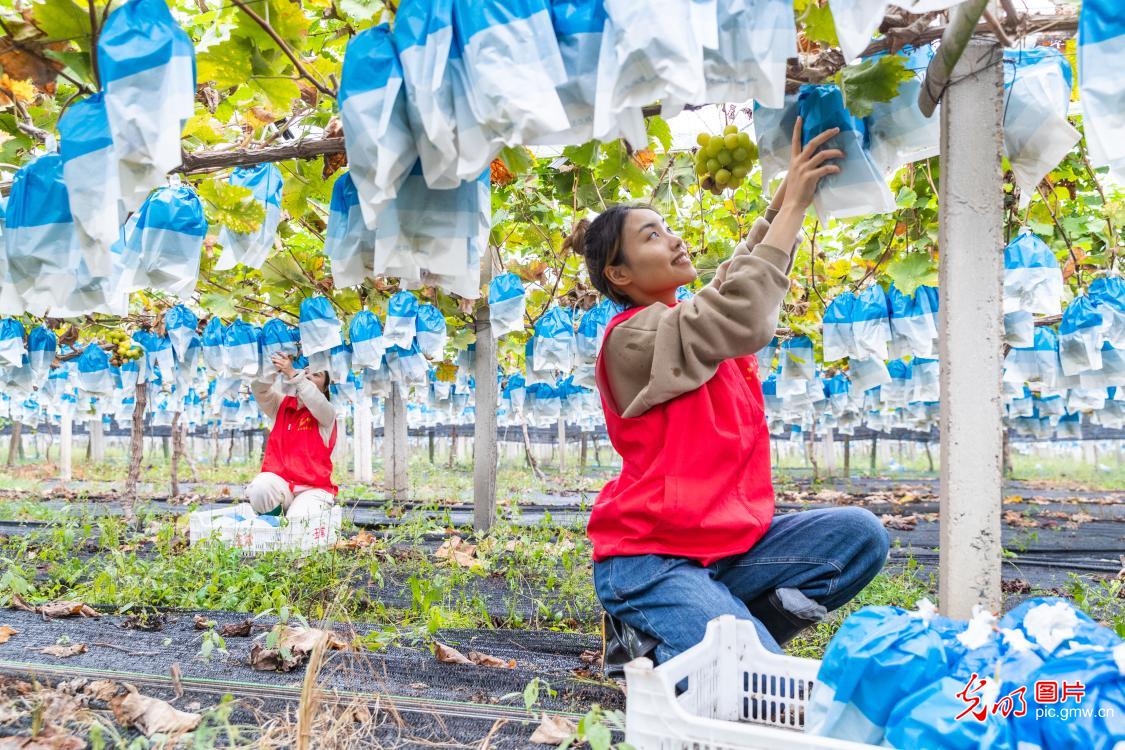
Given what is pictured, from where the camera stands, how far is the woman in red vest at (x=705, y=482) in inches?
75.5

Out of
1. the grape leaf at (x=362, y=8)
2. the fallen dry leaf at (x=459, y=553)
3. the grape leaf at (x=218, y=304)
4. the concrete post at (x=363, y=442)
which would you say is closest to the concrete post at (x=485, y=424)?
the fallen dry leaf at (x=459, y=553)

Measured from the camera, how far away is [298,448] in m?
6.04

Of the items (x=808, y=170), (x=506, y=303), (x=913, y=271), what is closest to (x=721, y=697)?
(x=808, y=170)

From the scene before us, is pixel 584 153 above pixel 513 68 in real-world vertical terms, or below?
above

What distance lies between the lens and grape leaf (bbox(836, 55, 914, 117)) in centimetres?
192

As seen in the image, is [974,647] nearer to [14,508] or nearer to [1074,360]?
[1074,360]

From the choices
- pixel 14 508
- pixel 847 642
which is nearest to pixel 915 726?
pixel 847 642

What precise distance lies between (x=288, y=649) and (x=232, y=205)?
5.41 ft

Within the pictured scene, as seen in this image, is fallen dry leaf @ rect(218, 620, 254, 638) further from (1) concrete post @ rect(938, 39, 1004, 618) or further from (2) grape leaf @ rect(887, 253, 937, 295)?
(2) grape leaf @ rect(887, 253, 937, 295)

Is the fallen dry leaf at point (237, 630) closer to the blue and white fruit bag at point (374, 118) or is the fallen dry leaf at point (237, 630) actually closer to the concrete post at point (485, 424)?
the blue and white fruit bag at point (374, 118)

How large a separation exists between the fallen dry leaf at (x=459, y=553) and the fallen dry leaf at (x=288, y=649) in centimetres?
213

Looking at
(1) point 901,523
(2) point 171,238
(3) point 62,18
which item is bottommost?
(1) point 901,523

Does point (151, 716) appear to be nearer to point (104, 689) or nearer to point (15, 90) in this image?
point (104, 689)

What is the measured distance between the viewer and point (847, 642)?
1.42 meters
